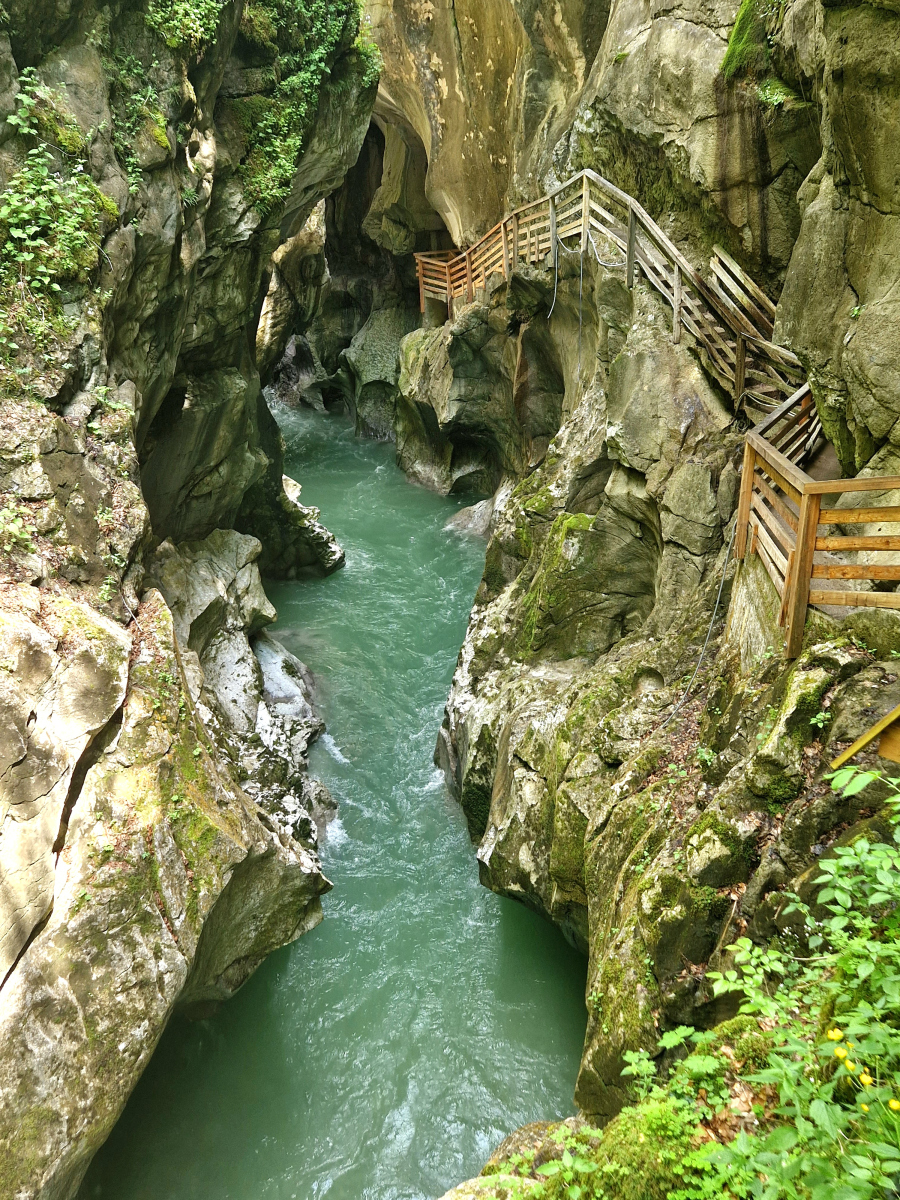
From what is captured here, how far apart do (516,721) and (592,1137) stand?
6240 millimetres

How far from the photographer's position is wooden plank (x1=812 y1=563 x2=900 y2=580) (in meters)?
4.70

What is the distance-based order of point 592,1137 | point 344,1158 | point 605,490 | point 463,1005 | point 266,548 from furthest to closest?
point 266,548 < point 605,490 < point 463,1005 < point 344,1158 < point 592,1137

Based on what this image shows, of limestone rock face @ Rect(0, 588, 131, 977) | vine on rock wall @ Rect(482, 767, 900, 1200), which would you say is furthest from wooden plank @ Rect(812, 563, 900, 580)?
limestone rock face @ Rect(0, 588, 131, 977)

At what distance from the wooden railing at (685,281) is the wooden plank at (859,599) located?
413cm

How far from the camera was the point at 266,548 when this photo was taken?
18078mm

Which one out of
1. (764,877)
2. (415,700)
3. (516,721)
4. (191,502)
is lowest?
(415,700)

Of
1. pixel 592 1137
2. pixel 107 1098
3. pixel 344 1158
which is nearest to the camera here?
pixel 592 1137

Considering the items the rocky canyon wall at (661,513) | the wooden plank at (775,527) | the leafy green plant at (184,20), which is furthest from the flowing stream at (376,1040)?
the leafy green plant at (184,20)

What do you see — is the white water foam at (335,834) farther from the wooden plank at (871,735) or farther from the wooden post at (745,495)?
the wooden plank at (871,735)

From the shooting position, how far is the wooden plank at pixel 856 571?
185 inches

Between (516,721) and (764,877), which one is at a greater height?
(764,877)

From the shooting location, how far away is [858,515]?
16.1ft

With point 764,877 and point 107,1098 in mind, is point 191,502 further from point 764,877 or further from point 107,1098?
point 764,877

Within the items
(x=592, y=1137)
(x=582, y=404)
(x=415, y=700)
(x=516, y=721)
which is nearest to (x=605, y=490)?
(x=582, y=404)
